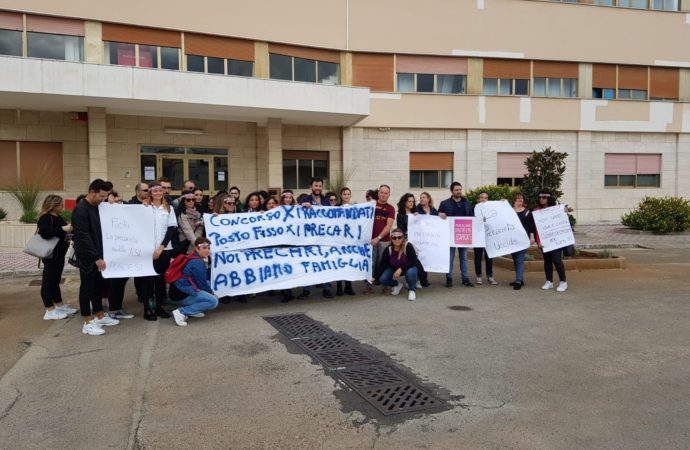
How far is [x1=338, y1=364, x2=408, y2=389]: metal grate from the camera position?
491cm

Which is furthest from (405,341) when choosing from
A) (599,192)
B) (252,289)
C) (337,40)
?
(599,192)

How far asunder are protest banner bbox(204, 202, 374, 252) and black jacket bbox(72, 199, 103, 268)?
5.80 feet

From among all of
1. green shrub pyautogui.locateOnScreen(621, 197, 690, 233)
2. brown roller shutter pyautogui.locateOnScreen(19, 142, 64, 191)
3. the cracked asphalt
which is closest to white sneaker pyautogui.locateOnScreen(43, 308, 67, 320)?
the cracked asphalt

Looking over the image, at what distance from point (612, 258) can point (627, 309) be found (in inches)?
175

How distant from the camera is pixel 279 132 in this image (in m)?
21.5

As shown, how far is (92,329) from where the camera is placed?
266 inches

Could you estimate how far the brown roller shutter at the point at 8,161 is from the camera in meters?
18.5

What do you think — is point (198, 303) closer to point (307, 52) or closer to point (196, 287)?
point (196, 287)

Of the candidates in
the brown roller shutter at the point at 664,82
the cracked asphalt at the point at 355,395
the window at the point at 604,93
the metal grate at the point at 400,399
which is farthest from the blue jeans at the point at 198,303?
the brown roller shutter at the point at 664,82

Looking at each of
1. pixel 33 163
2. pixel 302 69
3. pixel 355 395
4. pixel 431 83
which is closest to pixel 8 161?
pixel 33 163

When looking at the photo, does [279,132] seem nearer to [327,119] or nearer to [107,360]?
[327,119]

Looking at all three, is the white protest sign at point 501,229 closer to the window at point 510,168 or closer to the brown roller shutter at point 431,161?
the brown roller shutter at point 431,161

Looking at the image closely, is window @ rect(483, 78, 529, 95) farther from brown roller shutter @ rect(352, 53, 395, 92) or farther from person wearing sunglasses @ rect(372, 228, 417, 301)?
person wearing sunglasses @ rect(372, 228, 417, 301)

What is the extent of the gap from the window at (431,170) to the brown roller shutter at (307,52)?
18.0ft
